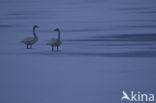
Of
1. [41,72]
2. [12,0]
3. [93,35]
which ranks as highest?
[12,0]

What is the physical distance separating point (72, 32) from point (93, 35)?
1010mm

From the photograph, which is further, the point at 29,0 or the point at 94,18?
the point at 29,0

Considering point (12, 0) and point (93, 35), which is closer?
point (93, 35)

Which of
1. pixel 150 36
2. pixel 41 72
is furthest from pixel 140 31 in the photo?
pixel 41 72

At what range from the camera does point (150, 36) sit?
13.7m

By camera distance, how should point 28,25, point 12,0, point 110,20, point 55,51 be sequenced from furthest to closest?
point 12,0 < point 110,20 < point 28,25 < point 55,51

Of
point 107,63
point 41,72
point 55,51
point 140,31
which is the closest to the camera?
point 41,72

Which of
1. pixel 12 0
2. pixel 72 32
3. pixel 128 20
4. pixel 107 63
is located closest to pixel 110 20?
pixel 128 20

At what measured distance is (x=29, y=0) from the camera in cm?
3553

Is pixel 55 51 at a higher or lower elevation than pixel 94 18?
lower

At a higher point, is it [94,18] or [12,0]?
[12,0]

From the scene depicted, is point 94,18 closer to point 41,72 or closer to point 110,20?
point 110,20

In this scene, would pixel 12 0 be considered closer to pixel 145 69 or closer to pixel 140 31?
pixel 140 31

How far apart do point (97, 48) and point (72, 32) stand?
11.8 ft
